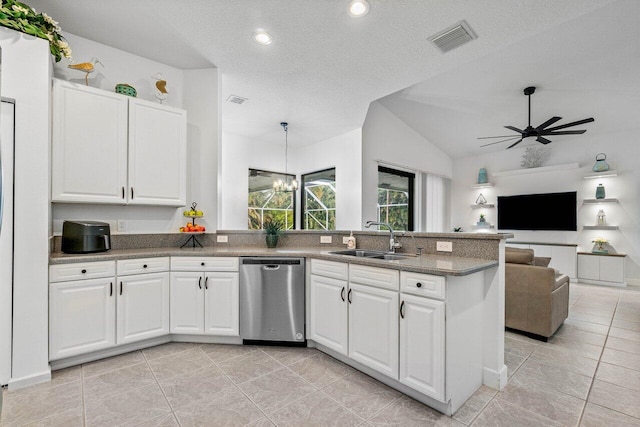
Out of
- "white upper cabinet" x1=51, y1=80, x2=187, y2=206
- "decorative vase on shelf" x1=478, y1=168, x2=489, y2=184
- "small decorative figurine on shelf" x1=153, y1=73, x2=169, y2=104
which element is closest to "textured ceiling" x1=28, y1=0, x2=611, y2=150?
"small decorative figurine on shelf" x1=153, y1=73, x2=169, y2=104

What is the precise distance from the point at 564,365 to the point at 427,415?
1.48 metres

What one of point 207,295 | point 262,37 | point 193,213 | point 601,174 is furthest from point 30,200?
point 601,174

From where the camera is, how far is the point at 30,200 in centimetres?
220

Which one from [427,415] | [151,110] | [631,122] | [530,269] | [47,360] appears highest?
[631,122]

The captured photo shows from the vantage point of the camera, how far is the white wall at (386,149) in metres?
5.24

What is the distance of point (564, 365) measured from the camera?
2496 mm

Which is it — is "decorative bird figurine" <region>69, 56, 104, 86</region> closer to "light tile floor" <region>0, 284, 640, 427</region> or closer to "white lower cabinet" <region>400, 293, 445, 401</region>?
"light tile floor" <region>0, 284, 640, 427</region>

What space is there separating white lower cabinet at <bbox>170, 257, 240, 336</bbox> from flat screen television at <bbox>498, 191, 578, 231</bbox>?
635 centimetres

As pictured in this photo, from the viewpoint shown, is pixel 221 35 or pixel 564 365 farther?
pixel 221 35

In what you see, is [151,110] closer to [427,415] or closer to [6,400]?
[6,400]

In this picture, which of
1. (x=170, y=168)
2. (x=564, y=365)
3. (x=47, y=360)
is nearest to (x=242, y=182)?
(x=170, y=168)

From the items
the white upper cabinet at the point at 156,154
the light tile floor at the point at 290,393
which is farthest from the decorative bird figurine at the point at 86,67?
the light tile floor at the point at 290,393

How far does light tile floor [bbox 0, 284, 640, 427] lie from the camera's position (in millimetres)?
1826

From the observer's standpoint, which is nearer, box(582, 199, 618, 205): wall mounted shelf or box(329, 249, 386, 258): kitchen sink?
box(329, 249, 386, 258): kitchen sink
